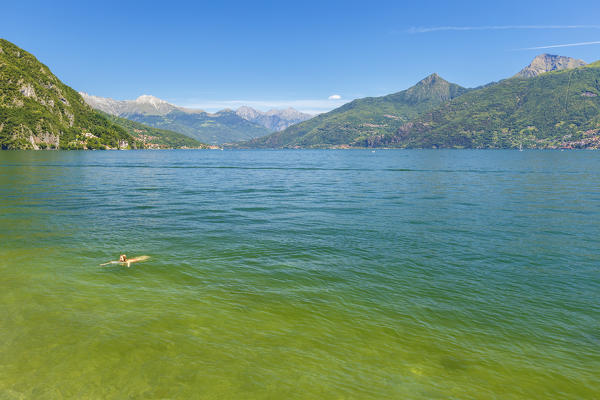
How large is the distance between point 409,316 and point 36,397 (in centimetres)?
1245

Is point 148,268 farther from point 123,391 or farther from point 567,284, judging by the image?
point 567,284

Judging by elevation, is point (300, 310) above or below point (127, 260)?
below

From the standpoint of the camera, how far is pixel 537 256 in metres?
20.8

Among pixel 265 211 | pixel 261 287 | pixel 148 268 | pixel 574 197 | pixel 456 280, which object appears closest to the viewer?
pixel 261 287

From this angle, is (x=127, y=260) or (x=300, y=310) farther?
(x=127, y=260)

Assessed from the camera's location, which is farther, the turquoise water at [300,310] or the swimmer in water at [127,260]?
the swimmer in water at [127,260]

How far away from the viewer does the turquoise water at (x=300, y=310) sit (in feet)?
28.7

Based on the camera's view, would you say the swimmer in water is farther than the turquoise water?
Yes

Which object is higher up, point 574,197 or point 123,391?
point 574,197

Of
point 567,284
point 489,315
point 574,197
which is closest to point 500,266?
point 567,284

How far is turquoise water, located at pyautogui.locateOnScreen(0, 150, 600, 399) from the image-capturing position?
8.74 metres

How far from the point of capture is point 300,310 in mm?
13188

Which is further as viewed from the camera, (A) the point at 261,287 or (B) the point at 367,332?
(A) the point at 261,287

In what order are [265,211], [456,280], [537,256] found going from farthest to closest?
[265,211]
[537,256]
[456,280]
